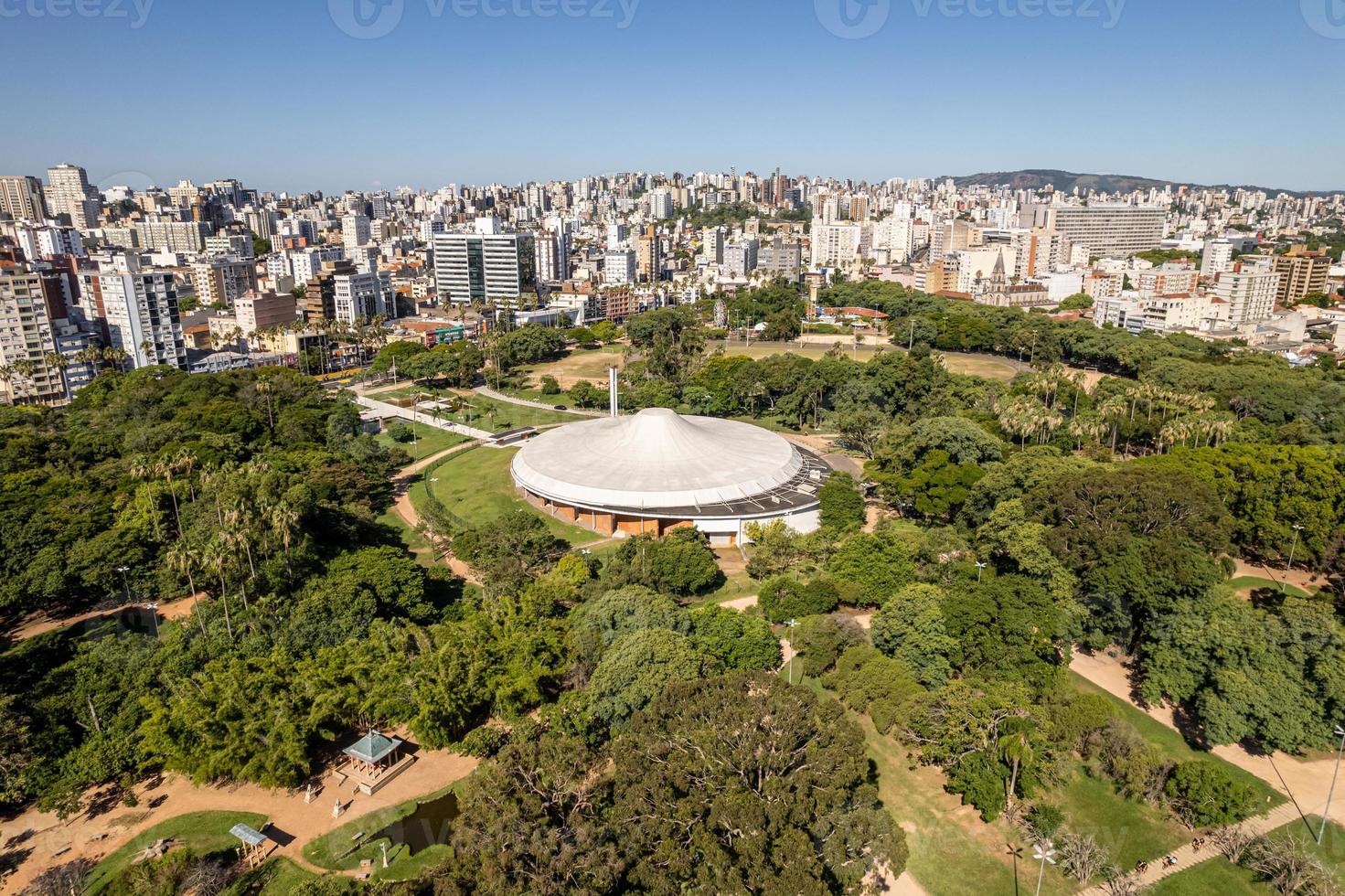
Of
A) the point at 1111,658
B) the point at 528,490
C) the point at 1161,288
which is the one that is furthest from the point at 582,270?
the point at 1111,658

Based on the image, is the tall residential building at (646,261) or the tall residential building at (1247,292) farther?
the tall residential building at (646,261)

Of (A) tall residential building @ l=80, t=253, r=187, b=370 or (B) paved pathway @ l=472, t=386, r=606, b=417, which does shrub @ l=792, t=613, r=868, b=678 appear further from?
(A) tall residential building @ l=80, t=253, r=187, b=370

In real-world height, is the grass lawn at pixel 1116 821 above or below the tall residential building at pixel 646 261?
below

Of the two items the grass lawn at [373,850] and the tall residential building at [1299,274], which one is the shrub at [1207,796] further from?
the tall residential building at [1299,274]

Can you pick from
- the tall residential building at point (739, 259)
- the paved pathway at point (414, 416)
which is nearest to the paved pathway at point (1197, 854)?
the paved pathway at point (414, 416)

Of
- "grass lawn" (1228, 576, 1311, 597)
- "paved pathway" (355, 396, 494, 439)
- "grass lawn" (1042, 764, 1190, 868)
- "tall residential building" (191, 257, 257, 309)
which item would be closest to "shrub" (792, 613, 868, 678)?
"grass lawn" (1042, 764, 1190, 868)

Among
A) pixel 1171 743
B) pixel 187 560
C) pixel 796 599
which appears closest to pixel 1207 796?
pixel 1171 743

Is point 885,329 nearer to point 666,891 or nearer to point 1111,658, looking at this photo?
point 1111,658
